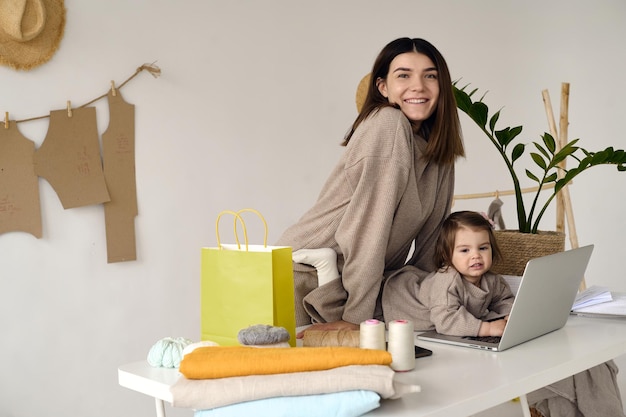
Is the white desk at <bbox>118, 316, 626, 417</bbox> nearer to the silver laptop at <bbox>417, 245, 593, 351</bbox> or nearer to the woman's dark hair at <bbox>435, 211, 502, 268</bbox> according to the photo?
the silver laptop at <bbox>417, 245, 593, 351</bbox>

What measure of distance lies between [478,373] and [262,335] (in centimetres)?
40

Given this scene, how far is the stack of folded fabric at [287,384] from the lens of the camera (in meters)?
1.11

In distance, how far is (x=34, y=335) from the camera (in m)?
2.88

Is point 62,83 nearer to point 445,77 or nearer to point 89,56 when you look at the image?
point 89,56

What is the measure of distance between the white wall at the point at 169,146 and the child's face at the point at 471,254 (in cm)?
171

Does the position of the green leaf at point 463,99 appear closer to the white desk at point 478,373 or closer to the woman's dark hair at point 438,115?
the woman's dark hair at point 438,115

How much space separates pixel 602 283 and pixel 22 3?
167 inches

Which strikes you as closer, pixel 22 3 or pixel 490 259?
pixel 490 259

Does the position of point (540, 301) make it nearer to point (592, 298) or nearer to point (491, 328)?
point (491, 328)

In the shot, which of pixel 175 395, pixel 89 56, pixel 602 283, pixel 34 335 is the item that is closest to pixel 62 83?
pixel 89 56

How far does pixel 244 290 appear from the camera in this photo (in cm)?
152

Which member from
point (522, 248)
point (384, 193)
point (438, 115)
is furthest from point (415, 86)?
point (522, 248)

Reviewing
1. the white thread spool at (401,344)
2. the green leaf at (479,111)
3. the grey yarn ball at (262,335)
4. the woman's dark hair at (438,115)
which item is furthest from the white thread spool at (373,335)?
the green leaf at (479,111)

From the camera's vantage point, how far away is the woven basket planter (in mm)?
2102
